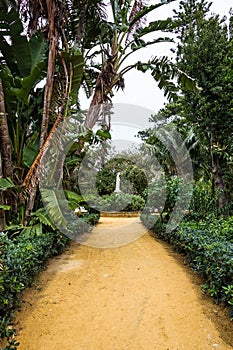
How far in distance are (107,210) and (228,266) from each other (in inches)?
367

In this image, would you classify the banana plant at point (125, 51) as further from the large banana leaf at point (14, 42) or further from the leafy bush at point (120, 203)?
the leafy bush at point (120, 203)

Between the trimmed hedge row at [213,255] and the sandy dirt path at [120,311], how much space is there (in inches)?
7.5

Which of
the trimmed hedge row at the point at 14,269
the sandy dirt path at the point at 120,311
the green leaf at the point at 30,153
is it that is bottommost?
the sandy dirt path at the point at 120,311

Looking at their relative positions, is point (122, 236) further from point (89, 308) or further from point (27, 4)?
point (27, 4)

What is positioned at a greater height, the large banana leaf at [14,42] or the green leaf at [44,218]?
the large banana leaf at [14,42]

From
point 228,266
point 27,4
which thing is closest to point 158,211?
point 228,266

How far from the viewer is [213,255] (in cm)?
309

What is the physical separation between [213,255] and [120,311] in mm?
1294

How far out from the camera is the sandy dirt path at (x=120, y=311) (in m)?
2.28

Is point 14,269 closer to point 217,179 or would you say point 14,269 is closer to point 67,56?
point 67,56

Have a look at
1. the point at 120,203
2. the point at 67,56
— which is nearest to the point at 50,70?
the point at 67,56

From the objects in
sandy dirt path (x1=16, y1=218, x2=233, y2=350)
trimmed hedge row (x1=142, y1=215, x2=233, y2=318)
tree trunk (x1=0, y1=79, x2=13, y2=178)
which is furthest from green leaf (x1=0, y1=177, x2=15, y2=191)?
trimmed hedge row (x1=142, y1=215, x2=233, y2=318)

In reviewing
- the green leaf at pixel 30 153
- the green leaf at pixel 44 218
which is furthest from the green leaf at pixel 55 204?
the green leaf at pixel 30 153

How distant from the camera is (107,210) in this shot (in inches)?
465
